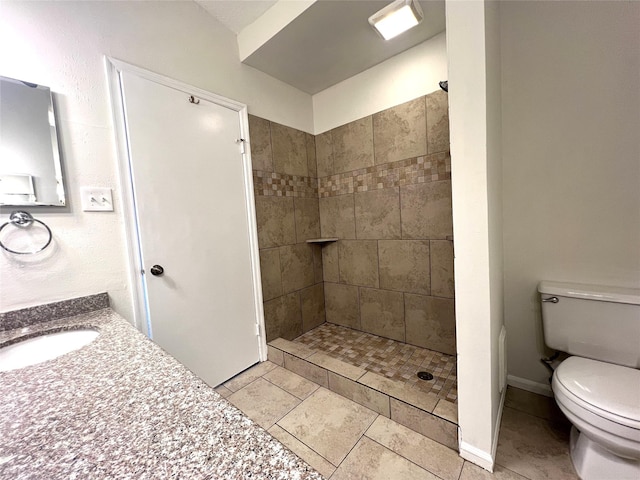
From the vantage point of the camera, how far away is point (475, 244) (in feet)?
3.43

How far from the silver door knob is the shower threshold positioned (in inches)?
41.2

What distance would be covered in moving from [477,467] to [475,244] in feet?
3.38

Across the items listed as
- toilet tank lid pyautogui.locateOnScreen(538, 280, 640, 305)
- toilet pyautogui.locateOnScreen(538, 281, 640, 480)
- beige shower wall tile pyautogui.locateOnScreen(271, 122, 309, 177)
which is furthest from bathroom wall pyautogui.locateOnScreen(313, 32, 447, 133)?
toilet pyautogui.locateOnScreen(538, 281, 640, 480)

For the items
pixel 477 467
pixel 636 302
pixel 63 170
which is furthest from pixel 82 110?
pixel 636 302

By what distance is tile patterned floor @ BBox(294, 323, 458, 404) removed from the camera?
164cm

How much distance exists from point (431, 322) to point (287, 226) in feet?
4.75

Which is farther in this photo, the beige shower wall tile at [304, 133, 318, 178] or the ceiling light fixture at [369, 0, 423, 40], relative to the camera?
the beige shower wall tile at [304, 133, 318, 178]

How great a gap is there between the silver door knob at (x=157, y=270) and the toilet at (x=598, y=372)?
2.11 metres

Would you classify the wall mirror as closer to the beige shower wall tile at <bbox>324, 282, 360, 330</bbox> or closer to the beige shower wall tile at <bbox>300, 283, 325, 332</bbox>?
the beige shower wall tile at <bbox>300, 283, 325, 332</bbox>

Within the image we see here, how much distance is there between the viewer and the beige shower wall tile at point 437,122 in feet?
5.90

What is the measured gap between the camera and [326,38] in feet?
5.72

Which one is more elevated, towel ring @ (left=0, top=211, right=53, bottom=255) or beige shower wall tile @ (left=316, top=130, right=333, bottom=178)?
beige shower wall tile @ (left=316, top=130, right=333, bottom=178)

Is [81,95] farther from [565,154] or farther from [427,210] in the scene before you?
[565,154]

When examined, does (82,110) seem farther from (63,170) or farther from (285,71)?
(285,71)
